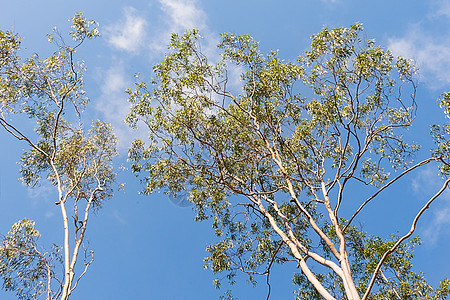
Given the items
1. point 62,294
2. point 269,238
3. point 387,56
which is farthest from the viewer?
point 269,238

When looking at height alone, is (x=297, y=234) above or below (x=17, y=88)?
below

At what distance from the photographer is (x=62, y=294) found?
9719mm

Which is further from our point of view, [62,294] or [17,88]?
[17,88]

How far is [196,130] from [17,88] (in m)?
7.26

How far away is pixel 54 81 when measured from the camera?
44.6ft

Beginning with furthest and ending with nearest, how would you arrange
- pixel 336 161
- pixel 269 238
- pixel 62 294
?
pixel 336 161, pixel 269 238, pixel 62 294

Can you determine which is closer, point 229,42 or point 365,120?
point 365,120

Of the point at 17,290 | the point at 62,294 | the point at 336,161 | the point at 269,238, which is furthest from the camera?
the point at 336,161

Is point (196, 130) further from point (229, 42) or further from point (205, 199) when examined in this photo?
point (229, 42)

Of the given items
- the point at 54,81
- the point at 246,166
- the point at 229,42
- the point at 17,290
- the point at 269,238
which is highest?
the point at 229,42

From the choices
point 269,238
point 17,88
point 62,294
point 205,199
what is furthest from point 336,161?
point 17,88

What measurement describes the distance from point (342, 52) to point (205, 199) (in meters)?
7.28

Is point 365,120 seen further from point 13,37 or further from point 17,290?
point 17,290

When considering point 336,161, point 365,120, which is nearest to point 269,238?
point 336,161
